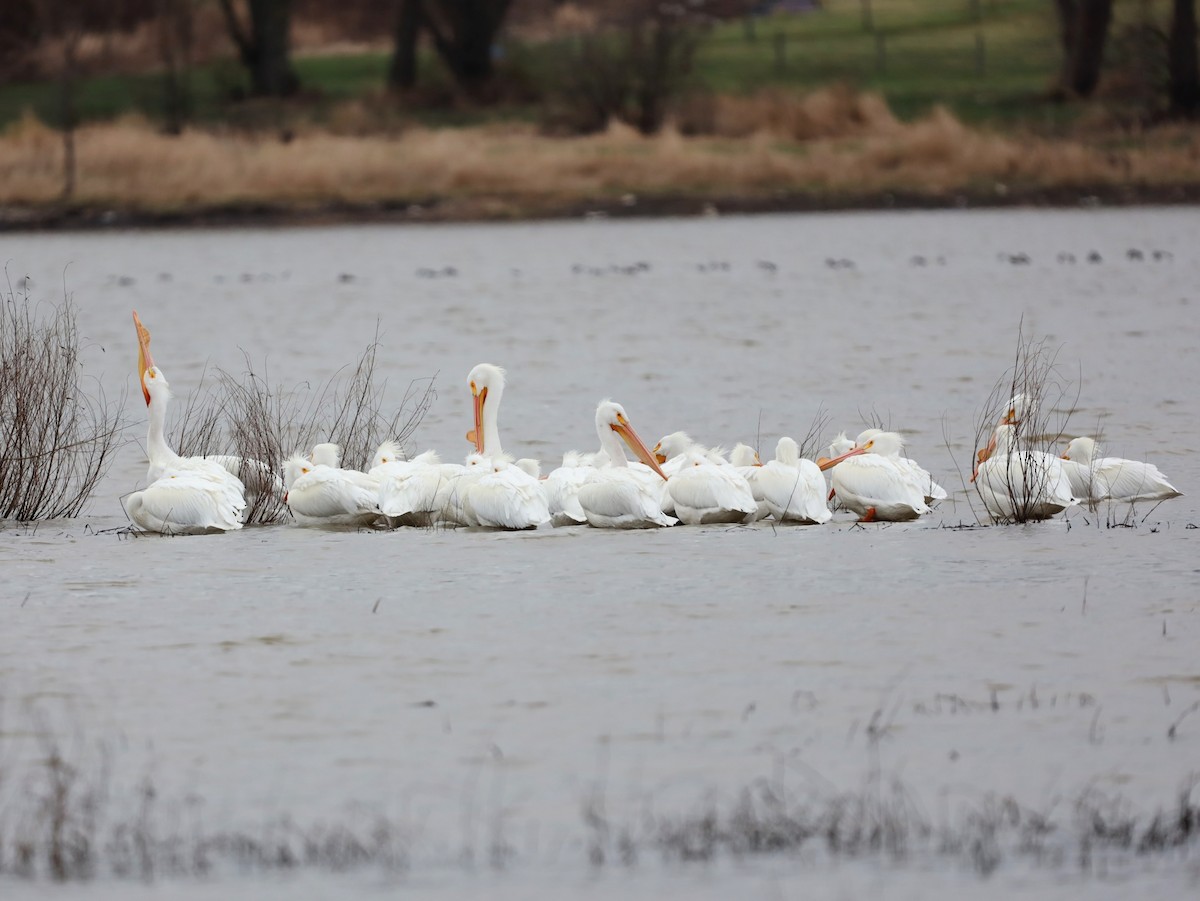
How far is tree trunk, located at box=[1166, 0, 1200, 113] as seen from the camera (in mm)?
41531

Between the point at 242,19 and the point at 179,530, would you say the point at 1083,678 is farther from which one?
the point at 242,19

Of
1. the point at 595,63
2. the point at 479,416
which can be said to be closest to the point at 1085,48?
the point at 595,63

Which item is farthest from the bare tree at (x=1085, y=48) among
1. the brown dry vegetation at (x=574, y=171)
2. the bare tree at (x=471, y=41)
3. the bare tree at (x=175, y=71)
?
the bare tree at (x=175, y=71)

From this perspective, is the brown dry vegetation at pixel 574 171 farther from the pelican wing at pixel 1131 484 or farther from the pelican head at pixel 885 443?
the pelican wing at pixel 1131 484

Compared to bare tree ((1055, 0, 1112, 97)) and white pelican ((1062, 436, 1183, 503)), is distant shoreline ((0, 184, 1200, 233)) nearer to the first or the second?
bare tree ((1055, 0, 1112, 97))

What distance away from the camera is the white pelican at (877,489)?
11.2 meters

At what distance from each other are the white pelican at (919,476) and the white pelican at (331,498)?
2765mm

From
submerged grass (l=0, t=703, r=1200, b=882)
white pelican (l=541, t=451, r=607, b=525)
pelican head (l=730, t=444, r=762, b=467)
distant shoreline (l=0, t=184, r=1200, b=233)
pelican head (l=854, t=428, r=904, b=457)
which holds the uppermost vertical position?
pelican head (l=854, t=428, r=904, b=457)

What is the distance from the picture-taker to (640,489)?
11.1 m

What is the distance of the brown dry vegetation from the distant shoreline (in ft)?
0.23

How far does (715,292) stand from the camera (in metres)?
29.8

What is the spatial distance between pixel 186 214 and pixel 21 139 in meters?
4.90

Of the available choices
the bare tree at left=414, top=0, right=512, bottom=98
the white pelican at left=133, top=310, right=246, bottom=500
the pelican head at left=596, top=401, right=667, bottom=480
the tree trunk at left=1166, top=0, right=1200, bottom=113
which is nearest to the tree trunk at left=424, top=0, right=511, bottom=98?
the bare tree at left=414, top=0, right=512, bottom=98

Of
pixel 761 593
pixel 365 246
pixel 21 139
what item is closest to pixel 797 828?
pixel 761 593
